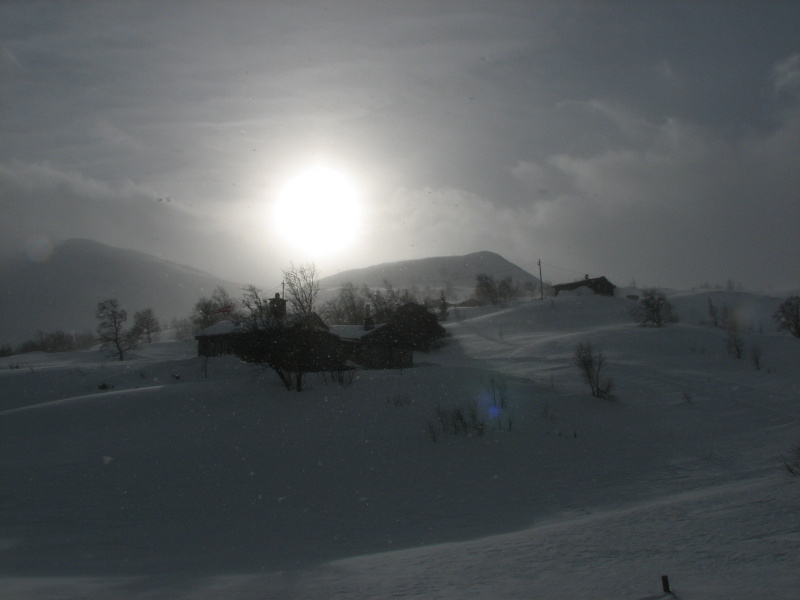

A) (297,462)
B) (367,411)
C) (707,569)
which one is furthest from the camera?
(367,411)

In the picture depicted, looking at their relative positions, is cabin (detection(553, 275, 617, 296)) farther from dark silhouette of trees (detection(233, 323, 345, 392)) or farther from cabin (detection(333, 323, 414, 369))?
dark silhouette of trees (detection(233, 323, 345, 392))

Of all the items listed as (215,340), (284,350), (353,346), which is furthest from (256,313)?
(215,340)

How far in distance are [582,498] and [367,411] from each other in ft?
35.9

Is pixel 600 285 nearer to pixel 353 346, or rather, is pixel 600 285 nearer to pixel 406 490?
pixel 353 346

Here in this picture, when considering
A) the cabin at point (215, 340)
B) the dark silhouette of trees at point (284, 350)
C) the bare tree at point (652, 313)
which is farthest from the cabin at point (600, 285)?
the dark silhouette of trees at point (284, 350)

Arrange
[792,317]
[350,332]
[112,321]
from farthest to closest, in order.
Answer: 1. [112,321]
2. [792,317]
3. [350,332]

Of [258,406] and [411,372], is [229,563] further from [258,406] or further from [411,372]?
[411,372]

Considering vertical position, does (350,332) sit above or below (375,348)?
above

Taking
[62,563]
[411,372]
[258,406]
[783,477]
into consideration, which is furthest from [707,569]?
[411,372]

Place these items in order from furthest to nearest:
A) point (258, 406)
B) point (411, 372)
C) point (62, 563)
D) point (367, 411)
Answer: point (411, 372)
point (258, 406)
point (367, 411)
point (62, 563)

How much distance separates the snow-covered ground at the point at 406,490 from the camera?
27.7ft

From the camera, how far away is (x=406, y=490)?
16.4 m

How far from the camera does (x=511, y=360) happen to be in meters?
47.8

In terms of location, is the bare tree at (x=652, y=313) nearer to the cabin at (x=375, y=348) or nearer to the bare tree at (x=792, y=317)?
the bare tree at (x=792, y=317)
